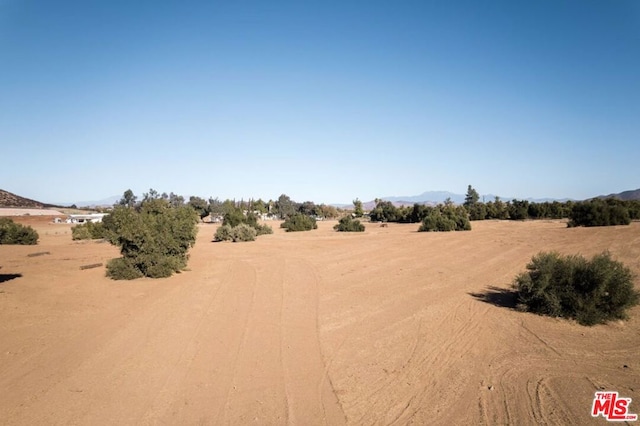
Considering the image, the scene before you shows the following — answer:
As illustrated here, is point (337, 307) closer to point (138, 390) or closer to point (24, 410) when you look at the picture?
point (138, 390)

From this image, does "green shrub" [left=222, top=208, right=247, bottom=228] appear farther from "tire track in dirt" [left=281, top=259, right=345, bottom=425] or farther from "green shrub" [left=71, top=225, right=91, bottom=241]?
"tire track in dirt" [left=281, top=259, right=345, bottom=425]

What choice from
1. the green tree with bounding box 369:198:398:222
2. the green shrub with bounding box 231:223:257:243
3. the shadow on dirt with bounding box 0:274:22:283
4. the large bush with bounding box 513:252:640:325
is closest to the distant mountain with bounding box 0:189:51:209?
the green tree with bounding box 369:198:398:222

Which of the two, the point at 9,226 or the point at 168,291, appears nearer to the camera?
the point at 168,291

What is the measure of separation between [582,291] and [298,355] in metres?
7.36

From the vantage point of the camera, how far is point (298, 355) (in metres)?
7.11

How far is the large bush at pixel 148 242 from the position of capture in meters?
15.1

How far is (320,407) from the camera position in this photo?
5277 millimetres

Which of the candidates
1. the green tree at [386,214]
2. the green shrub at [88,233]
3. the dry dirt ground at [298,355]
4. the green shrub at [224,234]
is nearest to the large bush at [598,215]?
the dry dirt ground at [298,355]

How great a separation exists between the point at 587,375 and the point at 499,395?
6.25 ft

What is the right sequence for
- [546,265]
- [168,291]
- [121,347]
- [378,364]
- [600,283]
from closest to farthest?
[378,364]
[121,347]
[600,283]
[546,265]
[168,291]

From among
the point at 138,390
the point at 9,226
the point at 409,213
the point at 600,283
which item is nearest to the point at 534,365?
the point at 600,283

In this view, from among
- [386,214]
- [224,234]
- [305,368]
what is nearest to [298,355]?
[305,368]

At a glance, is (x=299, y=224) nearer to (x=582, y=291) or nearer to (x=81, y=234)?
(x=81, y=234)

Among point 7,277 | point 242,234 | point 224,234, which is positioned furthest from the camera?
point 224,234
